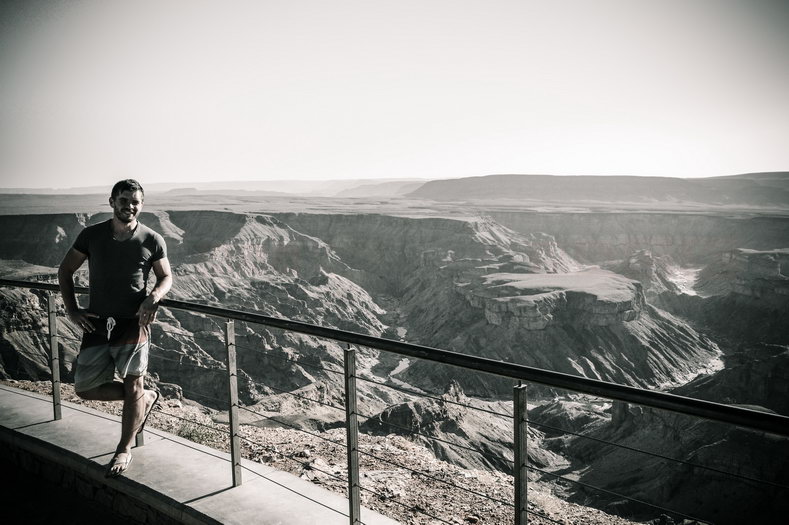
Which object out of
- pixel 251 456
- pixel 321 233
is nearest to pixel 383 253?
pixel 321 233

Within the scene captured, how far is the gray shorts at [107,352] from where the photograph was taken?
4.17 meters

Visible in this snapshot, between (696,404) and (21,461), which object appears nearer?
(696,404)

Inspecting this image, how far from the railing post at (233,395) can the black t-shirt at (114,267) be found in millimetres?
717

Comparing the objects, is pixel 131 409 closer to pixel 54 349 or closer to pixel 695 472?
pixel 54 349

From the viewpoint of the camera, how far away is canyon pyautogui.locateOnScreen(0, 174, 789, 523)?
1113 inches

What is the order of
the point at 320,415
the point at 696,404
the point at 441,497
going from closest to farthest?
the point at 696,404
the point at 441,497
the point at 320,415

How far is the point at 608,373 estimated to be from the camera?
6053 cm

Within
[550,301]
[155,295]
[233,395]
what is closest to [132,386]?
[155,295]

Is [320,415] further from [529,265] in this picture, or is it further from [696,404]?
[529,265]

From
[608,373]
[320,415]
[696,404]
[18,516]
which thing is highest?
[696,404]

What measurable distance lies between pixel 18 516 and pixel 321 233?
9736 cm

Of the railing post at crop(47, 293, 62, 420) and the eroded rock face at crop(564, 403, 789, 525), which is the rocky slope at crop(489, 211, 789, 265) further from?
the railing post at crop(47, 293, 62, 420)

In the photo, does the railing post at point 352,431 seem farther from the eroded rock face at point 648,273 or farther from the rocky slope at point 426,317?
the eroded rock face at point 648,273

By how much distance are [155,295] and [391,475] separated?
4.20 m
